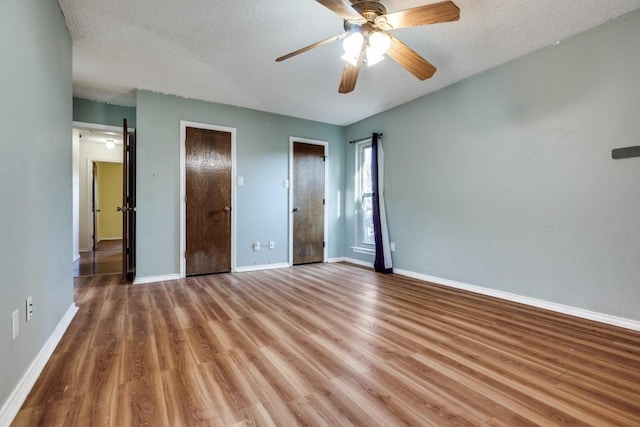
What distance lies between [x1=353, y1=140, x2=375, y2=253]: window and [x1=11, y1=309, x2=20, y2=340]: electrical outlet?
4.07m

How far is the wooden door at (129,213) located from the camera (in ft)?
12.4

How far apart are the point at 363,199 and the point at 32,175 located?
412 cm

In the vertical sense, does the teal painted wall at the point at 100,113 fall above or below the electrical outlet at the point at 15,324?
above

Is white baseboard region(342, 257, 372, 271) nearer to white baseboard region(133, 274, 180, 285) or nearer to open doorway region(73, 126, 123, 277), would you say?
white baseboard region(133, 274, 180, 285)

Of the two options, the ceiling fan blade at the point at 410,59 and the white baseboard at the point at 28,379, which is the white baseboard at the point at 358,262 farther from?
the white baseboard at the point at 28,379

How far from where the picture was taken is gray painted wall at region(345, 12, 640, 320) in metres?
2.32

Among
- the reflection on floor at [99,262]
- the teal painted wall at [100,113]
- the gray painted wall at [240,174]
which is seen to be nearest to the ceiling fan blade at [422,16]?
the gray painted wall at [240,174]

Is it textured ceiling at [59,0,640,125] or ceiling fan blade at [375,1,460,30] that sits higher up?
textured ceiling at [59,0,640,125]

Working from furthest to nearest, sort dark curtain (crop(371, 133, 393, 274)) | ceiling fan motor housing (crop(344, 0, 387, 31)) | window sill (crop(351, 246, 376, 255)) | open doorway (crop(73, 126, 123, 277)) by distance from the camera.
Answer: open doorway (crop(73, 126, 123, 277)), window sill (crop(351, 246, 376, 255)), dark curtain (crop(371, 133, 393, 274)), ceiling fan motor housing (crop(344, 0, 387, 31))

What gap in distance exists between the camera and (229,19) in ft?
7.61

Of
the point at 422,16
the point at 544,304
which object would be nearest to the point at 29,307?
the point at 422,16

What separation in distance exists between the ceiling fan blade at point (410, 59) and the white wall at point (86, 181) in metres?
6.65

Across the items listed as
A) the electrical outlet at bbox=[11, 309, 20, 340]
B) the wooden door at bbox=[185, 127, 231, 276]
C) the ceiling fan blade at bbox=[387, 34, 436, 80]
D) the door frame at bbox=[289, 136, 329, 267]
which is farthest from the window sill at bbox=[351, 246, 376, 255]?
the electrical outlet at bbox=[11, 309, 20, 340]

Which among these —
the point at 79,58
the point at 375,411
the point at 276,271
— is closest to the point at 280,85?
the point at 79,58
